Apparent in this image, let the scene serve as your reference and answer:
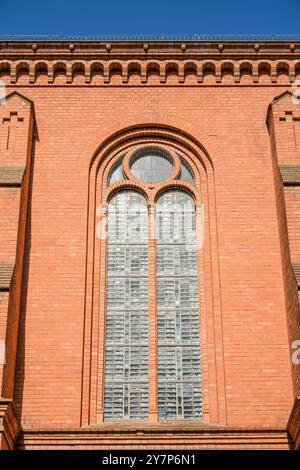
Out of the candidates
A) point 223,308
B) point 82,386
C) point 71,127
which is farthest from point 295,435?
point 71,127

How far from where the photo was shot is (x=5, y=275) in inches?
537

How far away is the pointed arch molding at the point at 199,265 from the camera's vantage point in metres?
13.8

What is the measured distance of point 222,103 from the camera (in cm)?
1695

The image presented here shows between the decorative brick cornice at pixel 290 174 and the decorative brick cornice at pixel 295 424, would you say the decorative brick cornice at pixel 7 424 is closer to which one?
the decorative brick cornice at pixel 295 424

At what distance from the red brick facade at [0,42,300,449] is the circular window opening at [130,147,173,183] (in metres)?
0.26

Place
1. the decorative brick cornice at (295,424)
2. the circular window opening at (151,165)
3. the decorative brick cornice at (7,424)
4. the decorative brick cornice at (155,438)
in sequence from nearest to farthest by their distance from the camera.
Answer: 1. the decorative brick cornice at (7,424)
2. the decorative brick cornice at (295,424)
3. the decorative brick cornice at (155,438)
4. the circular window opening at (151,165)

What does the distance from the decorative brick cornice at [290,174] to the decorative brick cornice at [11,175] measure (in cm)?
511

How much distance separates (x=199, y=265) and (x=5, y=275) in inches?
151

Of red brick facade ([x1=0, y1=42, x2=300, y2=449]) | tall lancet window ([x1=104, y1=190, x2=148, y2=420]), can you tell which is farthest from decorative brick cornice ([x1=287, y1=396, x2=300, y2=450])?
tall lancet window ([x1=104, y1=190, x2=148, y2=420])

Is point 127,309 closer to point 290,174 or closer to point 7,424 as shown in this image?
point 7,424

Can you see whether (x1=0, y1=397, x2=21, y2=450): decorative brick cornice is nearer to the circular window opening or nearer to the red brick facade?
the red brick facade

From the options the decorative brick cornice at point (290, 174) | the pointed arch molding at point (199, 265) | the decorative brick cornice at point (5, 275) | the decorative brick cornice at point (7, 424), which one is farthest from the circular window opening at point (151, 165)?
the decorative brick cornice at point (7, 424)

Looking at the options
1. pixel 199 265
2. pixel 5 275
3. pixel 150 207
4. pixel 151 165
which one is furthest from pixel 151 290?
pixel 151 165
